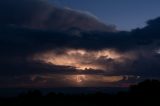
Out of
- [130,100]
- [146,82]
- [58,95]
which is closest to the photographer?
[130,100]

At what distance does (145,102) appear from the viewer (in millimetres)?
90312

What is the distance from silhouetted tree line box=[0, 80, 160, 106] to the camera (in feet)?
295

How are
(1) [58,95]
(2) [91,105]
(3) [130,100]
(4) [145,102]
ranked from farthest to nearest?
1. (1) [58,95]
2. (3) [130,100]
3. (4) [145,102]
4. (2) [91,105]

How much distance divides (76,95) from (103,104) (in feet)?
53.1

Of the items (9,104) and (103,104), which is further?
(103,104)

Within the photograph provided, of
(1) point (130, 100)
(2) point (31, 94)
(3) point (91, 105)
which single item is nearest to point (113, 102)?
(1) point (130, 100)

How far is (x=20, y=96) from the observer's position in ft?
333

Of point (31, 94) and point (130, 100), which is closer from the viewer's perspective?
point (130, 100)

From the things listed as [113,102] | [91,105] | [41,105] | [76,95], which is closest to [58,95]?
[76,95]

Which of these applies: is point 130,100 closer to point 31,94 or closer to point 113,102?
point 113,102

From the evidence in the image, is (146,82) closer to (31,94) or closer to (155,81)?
(155,81)

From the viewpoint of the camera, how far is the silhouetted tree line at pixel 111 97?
89875 mm

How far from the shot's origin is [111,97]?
10544 centimetres

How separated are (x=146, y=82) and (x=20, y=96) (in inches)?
1430
